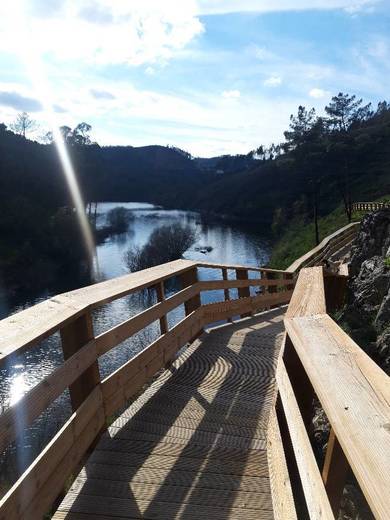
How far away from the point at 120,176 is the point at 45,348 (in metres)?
137

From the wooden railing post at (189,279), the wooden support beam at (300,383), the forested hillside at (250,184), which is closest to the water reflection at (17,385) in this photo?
the wooden railing post at (189,279)

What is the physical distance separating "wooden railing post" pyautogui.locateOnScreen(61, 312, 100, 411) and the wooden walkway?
0.50 m

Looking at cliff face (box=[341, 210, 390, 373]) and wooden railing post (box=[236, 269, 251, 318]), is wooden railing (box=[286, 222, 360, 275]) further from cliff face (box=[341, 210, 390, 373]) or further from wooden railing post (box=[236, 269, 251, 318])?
cliff face (box=[341, 210, 390, 373])

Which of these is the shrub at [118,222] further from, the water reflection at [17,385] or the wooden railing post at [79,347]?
the wooden railing post at [79,347]

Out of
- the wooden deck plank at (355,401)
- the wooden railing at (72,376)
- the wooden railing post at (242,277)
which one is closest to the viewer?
the wooden deck plank at (355,401)

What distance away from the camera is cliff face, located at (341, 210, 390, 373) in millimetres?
4445

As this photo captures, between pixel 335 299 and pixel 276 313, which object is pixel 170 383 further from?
pixel 276 313

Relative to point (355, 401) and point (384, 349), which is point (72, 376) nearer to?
point (355, 401)

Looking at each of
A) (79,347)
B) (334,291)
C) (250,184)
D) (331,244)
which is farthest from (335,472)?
(250,184)

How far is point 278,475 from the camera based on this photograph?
8.86ft

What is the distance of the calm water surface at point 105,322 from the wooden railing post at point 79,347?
1.69 ft

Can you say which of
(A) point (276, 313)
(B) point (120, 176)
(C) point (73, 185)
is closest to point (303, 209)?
(C) point (73, 185)

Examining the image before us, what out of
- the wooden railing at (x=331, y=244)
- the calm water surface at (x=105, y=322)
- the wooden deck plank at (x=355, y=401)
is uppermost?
the wooden deck plank at (x=355, y=401)

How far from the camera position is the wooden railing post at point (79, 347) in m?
2.91
